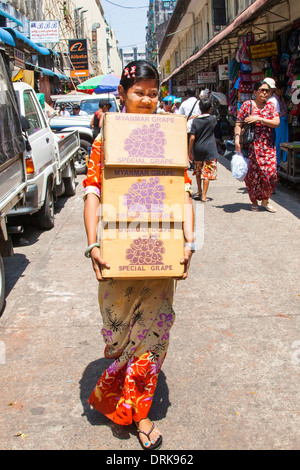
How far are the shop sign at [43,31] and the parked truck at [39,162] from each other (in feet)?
40.9

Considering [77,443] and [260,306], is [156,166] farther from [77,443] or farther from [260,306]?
[260,306]

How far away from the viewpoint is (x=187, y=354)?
345 cm

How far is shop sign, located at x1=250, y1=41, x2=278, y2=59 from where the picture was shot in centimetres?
1068

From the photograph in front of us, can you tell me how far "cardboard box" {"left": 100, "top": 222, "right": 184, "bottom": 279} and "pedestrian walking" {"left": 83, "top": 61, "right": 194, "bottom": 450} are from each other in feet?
0.47

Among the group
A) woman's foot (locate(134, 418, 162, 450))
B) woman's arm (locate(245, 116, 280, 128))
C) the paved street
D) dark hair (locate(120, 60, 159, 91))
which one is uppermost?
dark hair (locate(120, 60, 159, 91))

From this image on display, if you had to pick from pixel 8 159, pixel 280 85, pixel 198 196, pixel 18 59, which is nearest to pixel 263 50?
pixel 280 85

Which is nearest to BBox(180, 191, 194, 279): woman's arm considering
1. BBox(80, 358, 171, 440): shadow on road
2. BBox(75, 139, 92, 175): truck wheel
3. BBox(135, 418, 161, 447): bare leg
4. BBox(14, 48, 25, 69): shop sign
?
BBox(135, 418, 161, 447): bare leg

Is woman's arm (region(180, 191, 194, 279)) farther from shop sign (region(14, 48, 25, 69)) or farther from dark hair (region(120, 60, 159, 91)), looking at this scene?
shop sign (region(14, 48, 25, 69))

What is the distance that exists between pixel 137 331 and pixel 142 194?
0.71 meters

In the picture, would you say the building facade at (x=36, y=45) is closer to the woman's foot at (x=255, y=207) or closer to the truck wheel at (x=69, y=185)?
the truck wheel at (x=69, y=185)

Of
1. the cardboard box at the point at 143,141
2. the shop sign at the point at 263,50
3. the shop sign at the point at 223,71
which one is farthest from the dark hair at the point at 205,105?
the shop sign at the point at 223,71

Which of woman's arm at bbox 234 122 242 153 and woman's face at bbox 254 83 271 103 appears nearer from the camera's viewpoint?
woman's face at bbox 254 83 271 103

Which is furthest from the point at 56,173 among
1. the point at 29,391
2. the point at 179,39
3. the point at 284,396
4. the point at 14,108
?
the point at 179,39

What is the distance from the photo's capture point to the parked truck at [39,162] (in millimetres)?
6211
